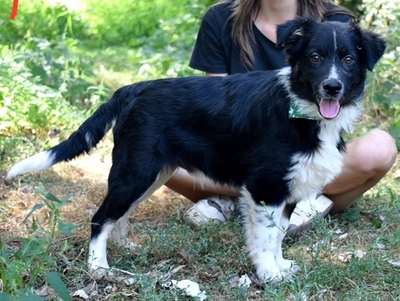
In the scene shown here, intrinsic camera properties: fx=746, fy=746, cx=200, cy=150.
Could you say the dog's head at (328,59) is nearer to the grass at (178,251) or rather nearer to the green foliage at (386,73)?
the grass at (178,251)

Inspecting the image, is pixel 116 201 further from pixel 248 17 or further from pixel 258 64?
pixel 248 17

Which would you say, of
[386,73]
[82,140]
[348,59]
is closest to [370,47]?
[348,59]

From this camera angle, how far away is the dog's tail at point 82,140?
12.8 ft

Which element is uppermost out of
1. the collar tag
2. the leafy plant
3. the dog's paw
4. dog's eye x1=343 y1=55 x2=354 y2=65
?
dog's eye x1=343 y1=55 x2=354 y2=65

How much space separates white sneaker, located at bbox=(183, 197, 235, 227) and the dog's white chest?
0.93 metres

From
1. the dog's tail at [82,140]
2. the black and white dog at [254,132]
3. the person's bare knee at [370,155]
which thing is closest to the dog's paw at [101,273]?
the black and white dog at [254,132]

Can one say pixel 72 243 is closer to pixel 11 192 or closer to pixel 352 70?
pixel 11 192

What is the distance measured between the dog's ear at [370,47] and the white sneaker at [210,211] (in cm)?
148

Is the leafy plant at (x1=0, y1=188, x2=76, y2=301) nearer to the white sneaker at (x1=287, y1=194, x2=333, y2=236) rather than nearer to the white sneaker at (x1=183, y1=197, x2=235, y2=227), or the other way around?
the white sneaker at (x1=183, y1=197, x2=235, y2=227)

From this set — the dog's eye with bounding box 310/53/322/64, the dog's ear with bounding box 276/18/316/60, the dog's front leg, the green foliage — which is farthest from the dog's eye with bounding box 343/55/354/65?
the green foliage

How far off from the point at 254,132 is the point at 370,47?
73 centimetres

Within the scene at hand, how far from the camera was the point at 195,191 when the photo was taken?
5039 mm

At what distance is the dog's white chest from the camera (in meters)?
3.76

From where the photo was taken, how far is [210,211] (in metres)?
4.79
